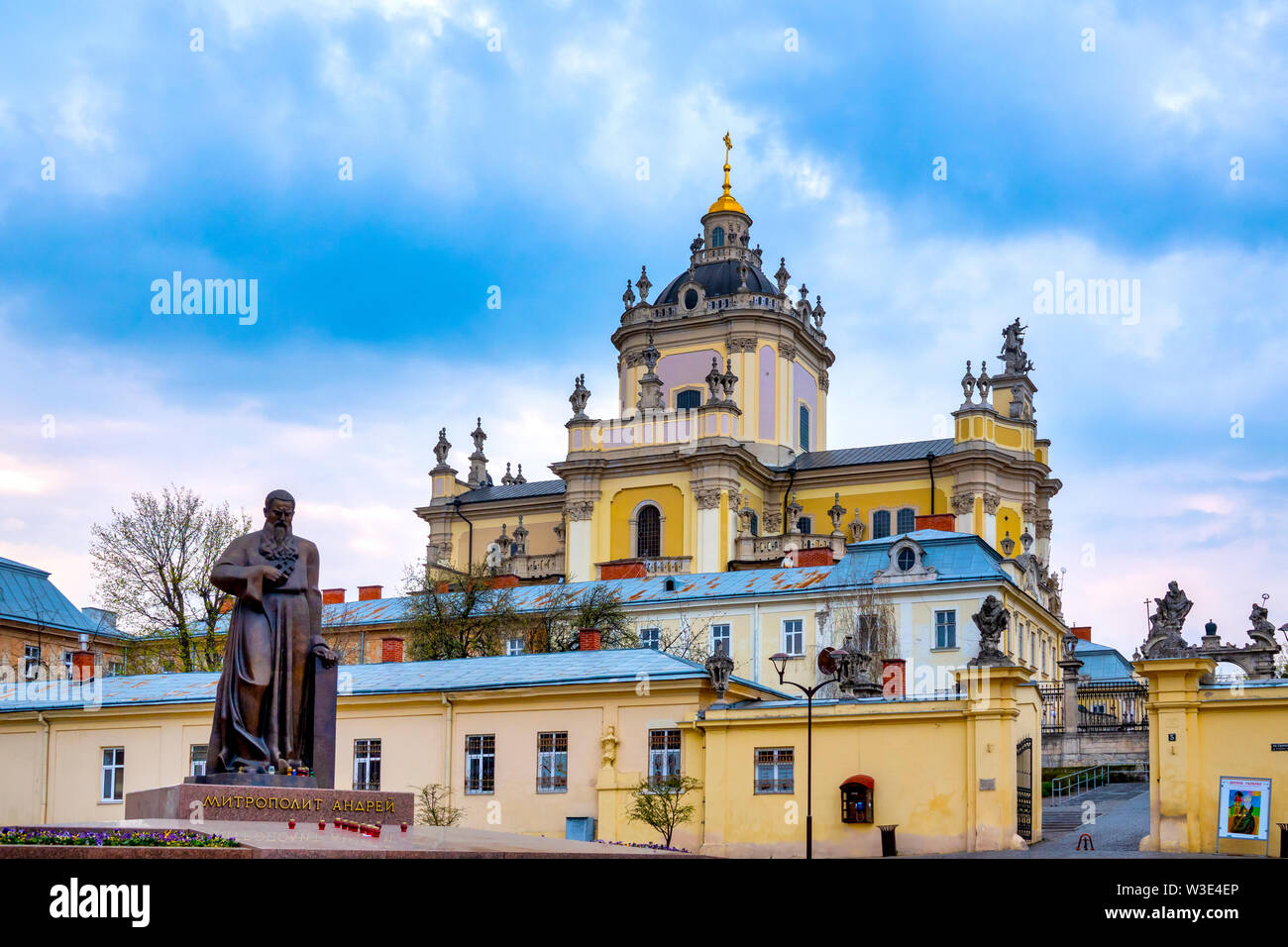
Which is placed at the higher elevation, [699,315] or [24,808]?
[699,315]

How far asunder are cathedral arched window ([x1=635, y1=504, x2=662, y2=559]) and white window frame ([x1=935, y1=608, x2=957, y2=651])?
22.1 m

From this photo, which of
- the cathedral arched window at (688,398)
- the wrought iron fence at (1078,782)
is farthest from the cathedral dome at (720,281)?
the wrought iron fence at (1078,782)

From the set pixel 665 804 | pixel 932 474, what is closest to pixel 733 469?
pixel 932 474

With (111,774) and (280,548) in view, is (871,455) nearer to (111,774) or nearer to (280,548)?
(111,774)

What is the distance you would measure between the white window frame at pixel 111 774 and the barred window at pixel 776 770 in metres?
15.7

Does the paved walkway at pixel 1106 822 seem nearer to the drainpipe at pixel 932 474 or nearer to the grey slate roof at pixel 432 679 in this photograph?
the grey slate roof at pixel 432 679

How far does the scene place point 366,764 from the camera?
3584 cm

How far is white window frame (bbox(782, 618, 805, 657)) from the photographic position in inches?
2024

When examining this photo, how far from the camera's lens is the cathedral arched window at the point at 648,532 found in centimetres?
7081

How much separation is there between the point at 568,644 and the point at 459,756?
15917 mm

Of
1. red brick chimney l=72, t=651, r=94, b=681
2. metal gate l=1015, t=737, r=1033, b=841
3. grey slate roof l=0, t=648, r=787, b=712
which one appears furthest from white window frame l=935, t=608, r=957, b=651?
red brick chimney l=72, t=651, r=94, b=681
